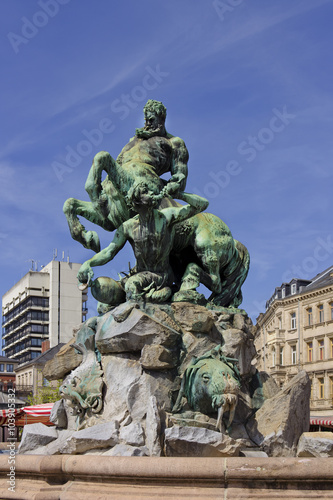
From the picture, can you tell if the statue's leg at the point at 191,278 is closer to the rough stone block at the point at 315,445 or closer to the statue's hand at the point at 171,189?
the statue's hand at the point at 171,189

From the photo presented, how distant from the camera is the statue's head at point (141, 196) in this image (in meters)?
11.0

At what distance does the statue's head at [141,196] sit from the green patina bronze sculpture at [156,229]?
1cm

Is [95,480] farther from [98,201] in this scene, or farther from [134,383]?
[98,201]

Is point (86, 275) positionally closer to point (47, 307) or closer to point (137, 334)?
point (137, 334)

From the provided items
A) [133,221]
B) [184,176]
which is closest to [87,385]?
[133,221]

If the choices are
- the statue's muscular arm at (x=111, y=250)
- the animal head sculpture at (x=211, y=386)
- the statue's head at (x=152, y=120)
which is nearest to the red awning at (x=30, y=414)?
the statue's muscular arm at (x=111, y=250)

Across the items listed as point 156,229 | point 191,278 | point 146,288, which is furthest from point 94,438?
point 156,229

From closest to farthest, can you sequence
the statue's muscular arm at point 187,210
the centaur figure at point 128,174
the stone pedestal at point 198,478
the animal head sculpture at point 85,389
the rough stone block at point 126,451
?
the stone pedestal at point 198,478
the rough stone block at point 126,451
the animal head sculpture at point 85,389
the statue's muscular arm at point 187,210
the centaur figure at point 128,174

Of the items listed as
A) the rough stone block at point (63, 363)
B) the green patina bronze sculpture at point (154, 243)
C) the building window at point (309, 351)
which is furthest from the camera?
the building window at point (309, 351)

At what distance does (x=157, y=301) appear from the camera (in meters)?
11.3

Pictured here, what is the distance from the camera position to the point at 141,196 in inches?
433

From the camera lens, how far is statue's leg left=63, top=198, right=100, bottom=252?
40.5 ft

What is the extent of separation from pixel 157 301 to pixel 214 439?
2.50 meters

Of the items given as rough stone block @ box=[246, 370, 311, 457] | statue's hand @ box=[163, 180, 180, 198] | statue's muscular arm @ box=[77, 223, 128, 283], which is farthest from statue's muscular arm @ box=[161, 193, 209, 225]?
rough stone block @ box=[246, 370, 311, 457]
